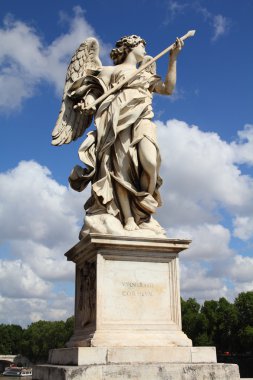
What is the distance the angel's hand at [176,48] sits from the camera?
31.9 feet

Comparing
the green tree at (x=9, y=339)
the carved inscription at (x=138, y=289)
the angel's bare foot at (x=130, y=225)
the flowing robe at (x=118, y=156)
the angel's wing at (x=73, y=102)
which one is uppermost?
the angel's wing at (x=73, y=102)

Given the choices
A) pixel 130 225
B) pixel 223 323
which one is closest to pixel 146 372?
pixel 130 225

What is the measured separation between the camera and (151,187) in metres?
9.03

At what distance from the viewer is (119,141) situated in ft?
30.3

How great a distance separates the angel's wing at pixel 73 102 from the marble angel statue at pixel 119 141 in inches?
0.8

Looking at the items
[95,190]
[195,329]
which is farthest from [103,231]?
[195,329]

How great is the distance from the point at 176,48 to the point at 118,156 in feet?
8.75

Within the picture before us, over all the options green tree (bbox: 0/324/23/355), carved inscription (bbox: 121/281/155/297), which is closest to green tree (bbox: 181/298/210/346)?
carved inscription (bbox: 121/281/155/297)

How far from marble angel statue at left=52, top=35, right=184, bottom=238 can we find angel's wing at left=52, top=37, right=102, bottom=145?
0.02m

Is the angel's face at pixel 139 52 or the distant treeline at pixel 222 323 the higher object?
the angel's face at pixel 139 52

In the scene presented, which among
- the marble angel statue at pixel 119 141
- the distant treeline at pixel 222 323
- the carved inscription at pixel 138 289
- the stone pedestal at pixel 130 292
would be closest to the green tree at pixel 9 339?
the distant treeline at pixel 222 323

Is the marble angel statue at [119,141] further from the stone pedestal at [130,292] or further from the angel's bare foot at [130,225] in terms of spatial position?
the stone pedestal at [130,292]

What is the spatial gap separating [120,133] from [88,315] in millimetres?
3509

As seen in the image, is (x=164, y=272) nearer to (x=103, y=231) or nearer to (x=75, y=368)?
(x=103, y=231)
